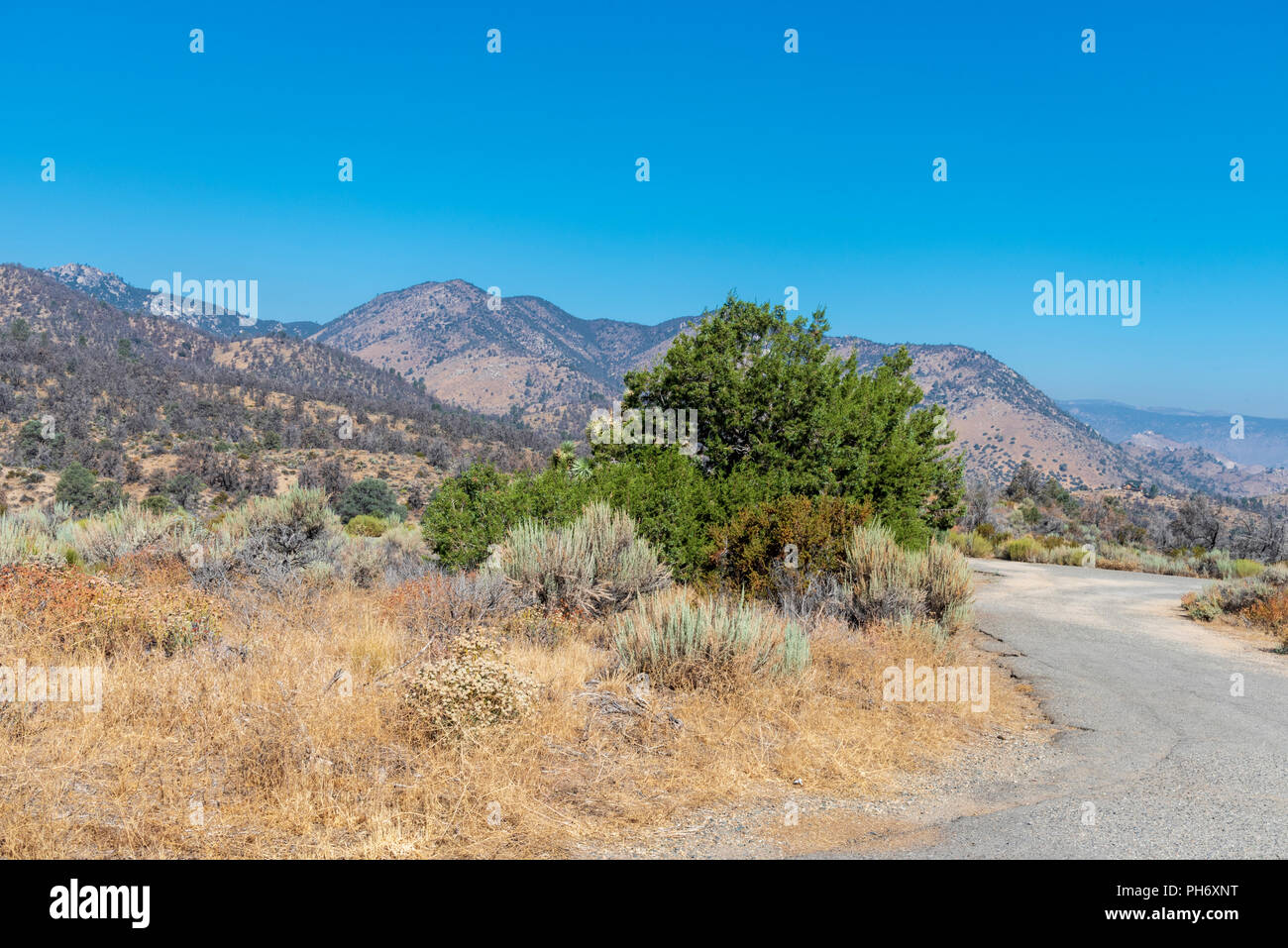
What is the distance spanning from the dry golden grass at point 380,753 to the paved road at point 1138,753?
818 mm

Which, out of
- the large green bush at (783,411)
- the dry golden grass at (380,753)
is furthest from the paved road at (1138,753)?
the large green bush at (783,411)

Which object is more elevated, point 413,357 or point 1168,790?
point 413,357

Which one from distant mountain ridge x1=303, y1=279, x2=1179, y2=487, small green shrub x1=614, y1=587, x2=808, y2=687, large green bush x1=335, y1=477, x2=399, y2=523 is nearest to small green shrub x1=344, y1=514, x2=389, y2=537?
large green bush x1=335, y1=477, x2=399, y2=523

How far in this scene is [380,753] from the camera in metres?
5.12

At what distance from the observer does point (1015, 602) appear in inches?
581

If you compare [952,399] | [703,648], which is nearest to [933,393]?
[952,399]

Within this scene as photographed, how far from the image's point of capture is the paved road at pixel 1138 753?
452cm

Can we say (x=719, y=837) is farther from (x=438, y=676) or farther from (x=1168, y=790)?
(x=1168, y=790)

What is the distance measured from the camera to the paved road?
14.8 ft

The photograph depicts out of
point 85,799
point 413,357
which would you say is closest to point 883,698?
point 85,799

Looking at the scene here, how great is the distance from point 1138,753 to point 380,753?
6179 mm

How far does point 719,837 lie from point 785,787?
101 centimetres

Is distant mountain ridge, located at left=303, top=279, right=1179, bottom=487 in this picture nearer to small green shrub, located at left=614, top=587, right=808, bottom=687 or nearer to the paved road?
the paved road

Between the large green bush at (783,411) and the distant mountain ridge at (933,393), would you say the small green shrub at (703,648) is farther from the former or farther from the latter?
the distant mountain ridge at (933,393)
